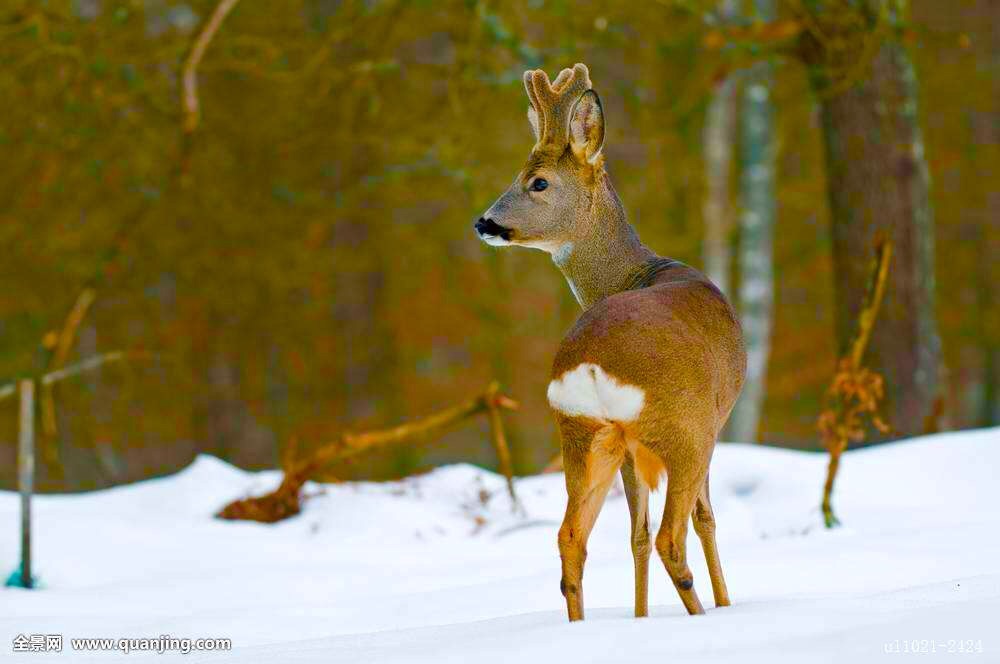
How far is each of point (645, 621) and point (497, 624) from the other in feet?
2.31

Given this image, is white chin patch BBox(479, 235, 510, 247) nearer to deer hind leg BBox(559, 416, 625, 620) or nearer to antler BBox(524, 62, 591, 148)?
antler BBox(524, 62, 591, 148)

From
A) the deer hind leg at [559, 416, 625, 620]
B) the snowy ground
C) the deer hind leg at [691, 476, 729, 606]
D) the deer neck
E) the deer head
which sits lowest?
the snowy ground

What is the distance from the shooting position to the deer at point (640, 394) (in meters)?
3.48

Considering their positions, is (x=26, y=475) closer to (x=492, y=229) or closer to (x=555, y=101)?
(x=492, y=229)

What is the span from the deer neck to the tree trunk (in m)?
4.26

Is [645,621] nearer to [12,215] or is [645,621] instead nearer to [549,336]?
[12,215]

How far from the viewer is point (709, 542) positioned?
13.2 feet

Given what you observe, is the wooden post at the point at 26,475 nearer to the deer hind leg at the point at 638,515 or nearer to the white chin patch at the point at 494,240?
the white chin patch at the point at 494,240

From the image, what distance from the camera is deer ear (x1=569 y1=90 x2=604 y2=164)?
4.24 meters

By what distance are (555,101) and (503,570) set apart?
8.05ft

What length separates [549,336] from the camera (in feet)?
58.6

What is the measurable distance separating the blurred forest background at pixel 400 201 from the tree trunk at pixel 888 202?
0.03 metres

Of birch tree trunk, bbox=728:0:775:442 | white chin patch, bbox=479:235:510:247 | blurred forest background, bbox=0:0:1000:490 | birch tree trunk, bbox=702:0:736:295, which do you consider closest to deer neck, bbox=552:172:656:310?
white chin patch, bbox=479:235:510:247

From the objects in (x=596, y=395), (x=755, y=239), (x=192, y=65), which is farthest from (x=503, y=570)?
(x=755, y=239)
